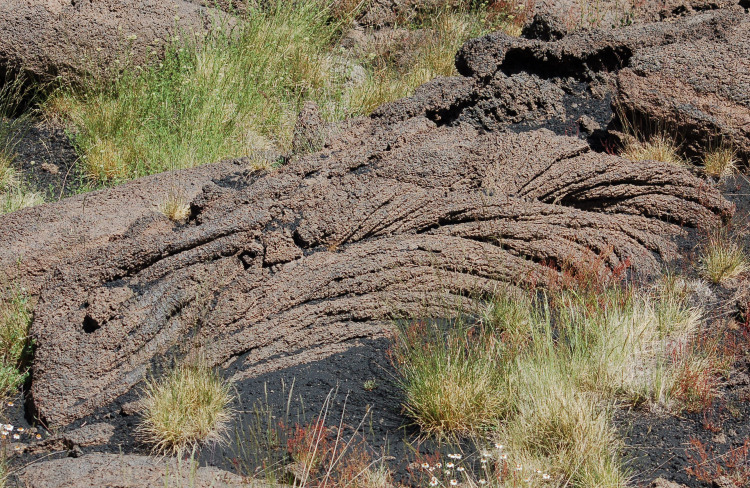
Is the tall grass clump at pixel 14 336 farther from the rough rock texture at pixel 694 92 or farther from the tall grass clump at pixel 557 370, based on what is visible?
the rough rock texture at pixel 694 92

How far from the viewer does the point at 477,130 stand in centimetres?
609

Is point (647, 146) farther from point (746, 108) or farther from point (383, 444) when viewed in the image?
point (383, 444)

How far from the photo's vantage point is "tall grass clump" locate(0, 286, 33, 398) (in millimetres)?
4438

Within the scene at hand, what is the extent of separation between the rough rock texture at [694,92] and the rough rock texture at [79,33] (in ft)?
14.2

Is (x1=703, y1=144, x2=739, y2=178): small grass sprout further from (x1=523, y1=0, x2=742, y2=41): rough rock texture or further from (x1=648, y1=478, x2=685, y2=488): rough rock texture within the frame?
(x1=648, y1=478, x2=685, y2=488): rough rock texture

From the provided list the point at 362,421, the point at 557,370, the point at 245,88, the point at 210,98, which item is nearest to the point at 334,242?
the point at 362,421

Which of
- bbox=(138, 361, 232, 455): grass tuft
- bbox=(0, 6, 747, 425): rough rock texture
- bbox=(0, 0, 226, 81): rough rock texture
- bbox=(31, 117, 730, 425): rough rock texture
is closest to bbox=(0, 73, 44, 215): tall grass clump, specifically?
bbox=(0, 0, 226, 81): rough rock texture

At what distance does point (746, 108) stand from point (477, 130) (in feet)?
6.64

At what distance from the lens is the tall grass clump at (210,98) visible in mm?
7070

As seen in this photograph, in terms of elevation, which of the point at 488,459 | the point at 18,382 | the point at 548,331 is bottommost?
the point at 18,382

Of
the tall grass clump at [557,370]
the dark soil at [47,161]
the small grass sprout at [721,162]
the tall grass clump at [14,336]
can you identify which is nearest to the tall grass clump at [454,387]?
the tall grass clump at [557,370]

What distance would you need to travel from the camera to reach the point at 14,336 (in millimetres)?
4684

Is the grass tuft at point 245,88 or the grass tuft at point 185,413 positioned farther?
the grass tuft at point 245,88

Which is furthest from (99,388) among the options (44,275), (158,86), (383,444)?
(158,86)
